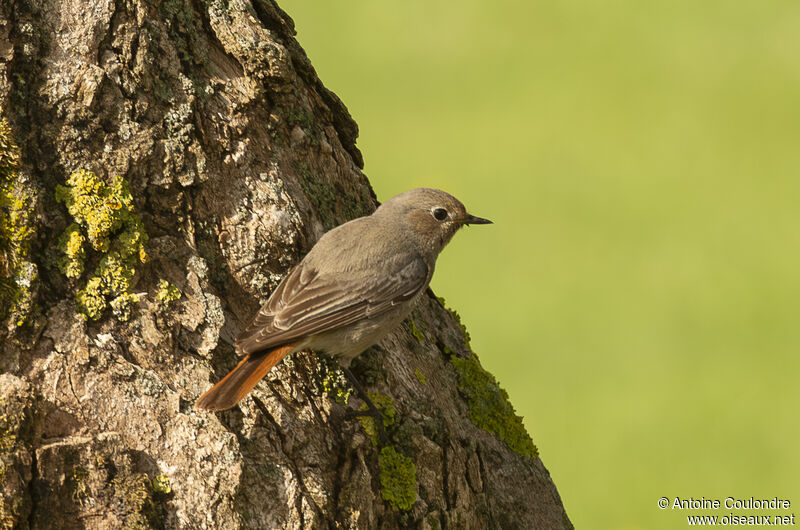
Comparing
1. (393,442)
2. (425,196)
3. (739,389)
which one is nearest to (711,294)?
(739,389)

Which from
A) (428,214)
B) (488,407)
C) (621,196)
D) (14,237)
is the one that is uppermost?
(621,196)

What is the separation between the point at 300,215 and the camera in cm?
430

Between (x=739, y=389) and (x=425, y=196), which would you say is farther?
(x=739, y=389)

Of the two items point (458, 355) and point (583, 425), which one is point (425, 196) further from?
point (583, 425)

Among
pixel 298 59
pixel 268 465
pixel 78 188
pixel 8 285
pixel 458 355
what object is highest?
pixel 298 59

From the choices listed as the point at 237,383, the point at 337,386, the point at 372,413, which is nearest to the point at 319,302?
the point at 337,386

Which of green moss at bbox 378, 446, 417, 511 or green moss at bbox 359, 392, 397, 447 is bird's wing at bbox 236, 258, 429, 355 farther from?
green moss at bbox 378, 446, 417, 511

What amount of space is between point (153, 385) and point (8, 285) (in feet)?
2.12

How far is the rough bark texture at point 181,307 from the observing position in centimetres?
338

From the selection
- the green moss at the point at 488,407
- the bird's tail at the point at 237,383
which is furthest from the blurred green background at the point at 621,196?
the bird's tail at the point at 237,383

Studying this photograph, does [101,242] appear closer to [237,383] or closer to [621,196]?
[237,383]

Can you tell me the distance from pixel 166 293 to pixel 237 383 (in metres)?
0.50

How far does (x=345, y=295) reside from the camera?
4.56 m

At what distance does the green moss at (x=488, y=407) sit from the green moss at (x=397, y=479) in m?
0.83
